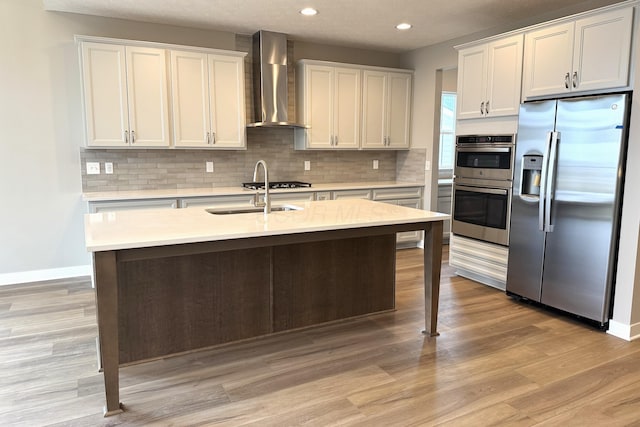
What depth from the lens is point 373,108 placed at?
558cm

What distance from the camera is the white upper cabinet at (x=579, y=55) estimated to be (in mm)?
3045

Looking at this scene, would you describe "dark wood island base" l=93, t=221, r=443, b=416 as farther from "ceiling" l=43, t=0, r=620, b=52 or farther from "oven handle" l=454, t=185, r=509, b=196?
"ceiling" l=43, t=0, r=620, b=52

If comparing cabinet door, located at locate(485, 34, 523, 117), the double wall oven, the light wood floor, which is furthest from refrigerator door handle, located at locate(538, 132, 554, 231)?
the light wood floor

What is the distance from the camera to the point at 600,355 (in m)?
2.84

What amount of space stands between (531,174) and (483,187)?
56 cm

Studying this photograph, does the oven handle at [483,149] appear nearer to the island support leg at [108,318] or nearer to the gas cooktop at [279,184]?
the gas cooktop at [279,184]

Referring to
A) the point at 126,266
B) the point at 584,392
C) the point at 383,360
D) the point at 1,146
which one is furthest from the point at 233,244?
the point at 1,146

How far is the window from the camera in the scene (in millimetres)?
6637

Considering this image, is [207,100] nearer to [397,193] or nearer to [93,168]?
[93,168]

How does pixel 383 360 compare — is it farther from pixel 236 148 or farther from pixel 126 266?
pixel 236 148

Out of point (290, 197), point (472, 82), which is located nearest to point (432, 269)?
point (472, 82)

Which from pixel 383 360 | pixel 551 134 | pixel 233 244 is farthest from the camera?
pixel 551 134

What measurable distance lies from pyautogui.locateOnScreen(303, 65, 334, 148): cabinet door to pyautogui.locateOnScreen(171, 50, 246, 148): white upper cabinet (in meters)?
0.82

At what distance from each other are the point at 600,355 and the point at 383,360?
54.7 inches
